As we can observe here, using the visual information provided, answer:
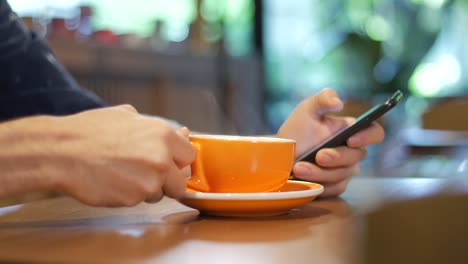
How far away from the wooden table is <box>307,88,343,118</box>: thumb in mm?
234

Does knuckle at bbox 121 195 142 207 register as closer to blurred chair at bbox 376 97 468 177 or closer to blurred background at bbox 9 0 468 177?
blurred chair at bbox 376 97 468 177

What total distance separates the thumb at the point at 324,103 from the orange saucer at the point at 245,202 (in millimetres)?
312

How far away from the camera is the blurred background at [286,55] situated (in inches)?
148

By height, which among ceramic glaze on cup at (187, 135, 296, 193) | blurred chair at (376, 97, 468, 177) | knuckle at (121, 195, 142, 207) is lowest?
blurred chair at (376, 97, 468, 177)

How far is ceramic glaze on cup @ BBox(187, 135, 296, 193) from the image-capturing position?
0.68 m

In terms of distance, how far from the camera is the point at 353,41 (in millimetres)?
4836

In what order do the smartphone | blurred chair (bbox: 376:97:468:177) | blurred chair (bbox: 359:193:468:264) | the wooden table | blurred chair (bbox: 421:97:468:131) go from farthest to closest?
→ blurred chair (bbox: 421:97:468:131), blurred chair (bbox: 376:97:468:177), the smartphone, the wooden table, blurred chair (bbox: 359:193:468:264)

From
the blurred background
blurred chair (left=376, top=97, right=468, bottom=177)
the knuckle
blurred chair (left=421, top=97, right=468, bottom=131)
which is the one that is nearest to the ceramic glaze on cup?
→ the knuckle

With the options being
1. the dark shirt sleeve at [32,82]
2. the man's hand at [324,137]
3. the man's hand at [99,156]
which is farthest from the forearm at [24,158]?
the dark shirt sleeve at [32,82]

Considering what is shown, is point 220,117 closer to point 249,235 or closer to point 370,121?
point 370,121

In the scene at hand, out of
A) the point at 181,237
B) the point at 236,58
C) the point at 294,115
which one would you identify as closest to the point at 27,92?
the point at 294,115

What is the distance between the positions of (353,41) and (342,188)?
410cm

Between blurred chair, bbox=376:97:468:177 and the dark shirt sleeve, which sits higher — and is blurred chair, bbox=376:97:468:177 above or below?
below

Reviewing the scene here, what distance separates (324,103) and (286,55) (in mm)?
3942
